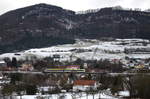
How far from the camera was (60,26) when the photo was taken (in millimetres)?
107562

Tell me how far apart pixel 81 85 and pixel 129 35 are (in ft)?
250

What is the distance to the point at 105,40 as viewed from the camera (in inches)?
3696

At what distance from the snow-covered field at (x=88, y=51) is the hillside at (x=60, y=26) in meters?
6.39

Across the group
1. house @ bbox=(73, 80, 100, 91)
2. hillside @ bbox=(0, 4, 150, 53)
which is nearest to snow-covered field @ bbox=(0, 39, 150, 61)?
hillside @ bbox=(0, 4, 150, 53)

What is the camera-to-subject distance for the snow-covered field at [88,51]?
66213 mm

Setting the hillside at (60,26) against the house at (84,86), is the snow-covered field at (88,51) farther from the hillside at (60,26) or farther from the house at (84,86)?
the house at (84,86)

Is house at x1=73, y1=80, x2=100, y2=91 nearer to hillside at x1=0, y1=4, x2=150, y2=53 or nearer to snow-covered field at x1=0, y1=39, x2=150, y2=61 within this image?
snow-covered field at x1=0, y1=39, x2=150, y2=61

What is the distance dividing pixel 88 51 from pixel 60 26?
3639 cm

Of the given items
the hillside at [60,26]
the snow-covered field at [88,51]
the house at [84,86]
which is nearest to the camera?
the house at [84,86]

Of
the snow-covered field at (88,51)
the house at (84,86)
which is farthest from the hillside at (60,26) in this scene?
the house at (84,86)

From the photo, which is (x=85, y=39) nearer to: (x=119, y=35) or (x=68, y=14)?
(x=119, y=35)

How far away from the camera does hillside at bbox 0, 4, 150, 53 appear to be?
9081 cm

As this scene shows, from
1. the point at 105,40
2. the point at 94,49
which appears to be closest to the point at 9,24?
the point at 105,40

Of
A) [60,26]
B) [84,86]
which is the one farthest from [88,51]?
[84,86]
